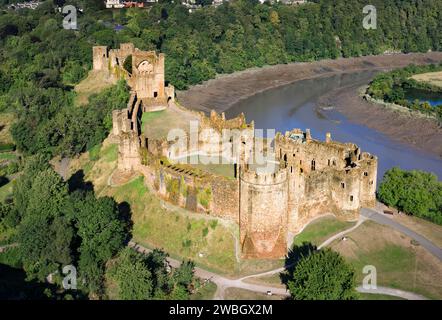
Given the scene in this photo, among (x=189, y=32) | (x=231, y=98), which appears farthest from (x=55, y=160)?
(x=189, y=32)

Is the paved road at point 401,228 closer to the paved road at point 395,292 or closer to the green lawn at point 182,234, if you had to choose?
the paved road at point 395,292

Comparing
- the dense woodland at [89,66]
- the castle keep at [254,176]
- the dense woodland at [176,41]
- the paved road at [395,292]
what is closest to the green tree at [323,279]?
the dense woodland at [89,66]

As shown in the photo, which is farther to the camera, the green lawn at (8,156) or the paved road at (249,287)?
the green lawn at (8,156)

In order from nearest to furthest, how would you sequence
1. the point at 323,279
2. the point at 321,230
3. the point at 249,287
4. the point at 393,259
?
the point at 323,279
the point at 249,287
the point at 393,259
the point at 321,230

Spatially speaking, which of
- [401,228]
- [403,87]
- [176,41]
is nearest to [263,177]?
[401,228]

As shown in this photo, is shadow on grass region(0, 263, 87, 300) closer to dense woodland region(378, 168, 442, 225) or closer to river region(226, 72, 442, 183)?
dense woodland region(378, 168, 442, 225)

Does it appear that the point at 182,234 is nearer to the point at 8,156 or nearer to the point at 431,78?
the point at 8,156
